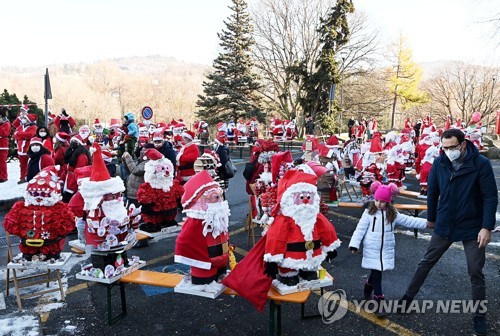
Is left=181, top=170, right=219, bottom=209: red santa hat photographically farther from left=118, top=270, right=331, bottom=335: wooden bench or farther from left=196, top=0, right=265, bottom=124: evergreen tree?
left=196, top=0, right=265, bottom=124: evergreen tree

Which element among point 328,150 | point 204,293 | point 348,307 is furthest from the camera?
point 328,150

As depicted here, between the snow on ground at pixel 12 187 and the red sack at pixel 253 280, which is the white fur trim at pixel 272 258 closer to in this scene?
the red sack at pixel 253 280

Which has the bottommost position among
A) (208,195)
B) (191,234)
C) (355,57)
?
(191,234)

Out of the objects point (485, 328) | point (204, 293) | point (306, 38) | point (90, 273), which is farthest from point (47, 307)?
point (306, 38)

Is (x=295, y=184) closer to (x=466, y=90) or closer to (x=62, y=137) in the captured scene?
(x=62, y=137)

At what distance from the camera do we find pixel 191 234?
4.15 meters

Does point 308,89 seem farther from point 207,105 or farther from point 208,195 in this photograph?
point 208,195

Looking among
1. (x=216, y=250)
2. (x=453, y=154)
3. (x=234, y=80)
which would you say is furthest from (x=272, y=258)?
(x=234, y=80)

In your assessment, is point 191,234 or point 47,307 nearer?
point 191,234

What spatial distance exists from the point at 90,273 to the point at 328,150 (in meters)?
6.35

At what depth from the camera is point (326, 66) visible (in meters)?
29.3

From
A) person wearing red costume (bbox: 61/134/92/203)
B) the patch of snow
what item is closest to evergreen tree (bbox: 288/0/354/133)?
person wearing red costume (bbox: 61/134/92/203)

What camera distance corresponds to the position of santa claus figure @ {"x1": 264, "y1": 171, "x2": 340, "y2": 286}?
4.03 m
